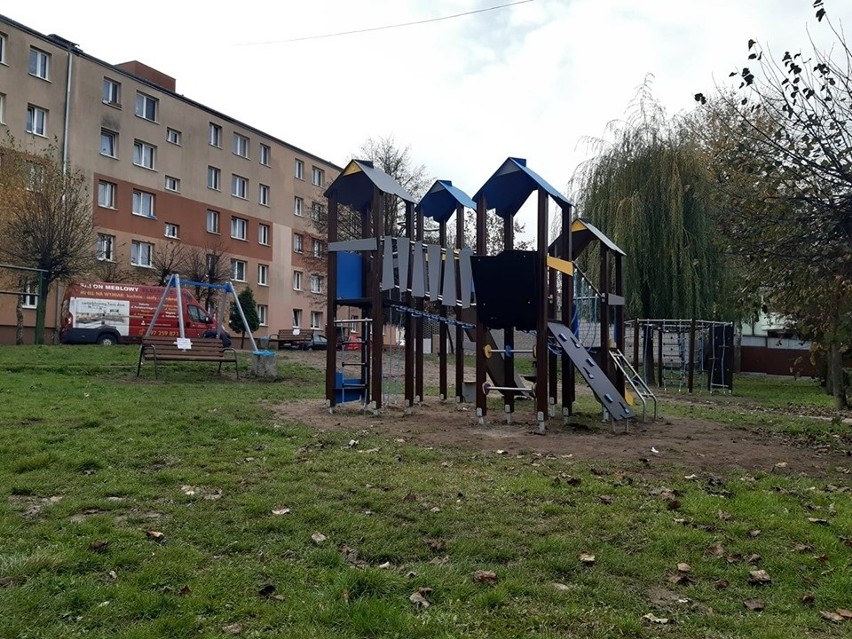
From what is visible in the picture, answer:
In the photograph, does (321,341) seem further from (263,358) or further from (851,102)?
(851,102)

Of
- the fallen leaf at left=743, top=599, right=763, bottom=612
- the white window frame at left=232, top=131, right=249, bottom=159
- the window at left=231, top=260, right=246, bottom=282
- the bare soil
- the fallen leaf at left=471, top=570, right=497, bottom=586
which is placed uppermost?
the white window frame at left=232, top=131, right=249, bottom=159

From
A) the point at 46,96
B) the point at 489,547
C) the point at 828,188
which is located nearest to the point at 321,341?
the point at 46,96

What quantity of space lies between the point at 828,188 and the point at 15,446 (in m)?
A: 9.41

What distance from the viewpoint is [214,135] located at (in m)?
43.9

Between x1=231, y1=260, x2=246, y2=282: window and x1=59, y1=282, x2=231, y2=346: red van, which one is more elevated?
x1=231, y1=260, x2=246, y2=282: window

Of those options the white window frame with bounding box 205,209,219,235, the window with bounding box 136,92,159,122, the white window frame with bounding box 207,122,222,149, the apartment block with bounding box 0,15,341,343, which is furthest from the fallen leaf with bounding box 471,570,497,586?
the white window frame with bounding box 207,122,222,149

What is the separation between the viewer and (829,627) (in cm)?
360

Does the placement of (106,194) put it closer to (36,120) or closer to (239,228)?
(36,120)

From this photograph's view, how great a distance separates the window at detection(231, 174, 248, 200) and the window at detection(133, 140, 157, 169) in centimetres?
601

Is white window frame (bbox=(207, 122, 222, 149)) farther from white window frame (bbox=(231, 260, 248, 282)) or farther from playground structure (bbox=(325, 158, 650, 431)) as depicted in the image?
playground structure (bbox=(325, 158, 650, 431))

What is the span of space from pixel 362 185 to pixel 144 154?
3076cm

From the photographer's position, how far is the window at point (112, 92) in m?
37.2

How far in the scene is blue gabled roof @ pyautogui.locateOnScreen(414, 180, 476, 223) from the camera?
42.3 ft

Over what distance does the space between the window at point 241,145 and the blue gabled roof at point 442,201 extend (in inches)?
1353
